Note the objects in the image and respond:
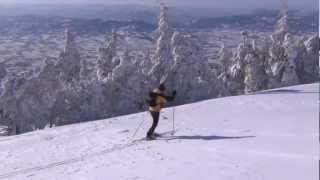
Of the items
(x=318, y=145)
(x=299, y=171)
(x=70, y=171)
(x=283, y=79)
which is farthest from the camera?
(x=283, y=79)

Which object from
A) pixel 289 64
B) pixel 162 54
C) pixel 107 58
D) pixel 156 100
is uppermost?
pixel 156 100

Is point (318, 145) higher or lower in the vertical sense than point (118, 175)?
higher

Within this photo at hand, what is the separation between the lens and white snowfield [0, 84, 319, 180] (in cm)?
1444

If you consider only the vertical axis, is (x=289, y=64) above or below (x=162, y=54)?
below

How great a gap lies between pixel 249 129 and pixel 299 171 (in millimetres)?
6019

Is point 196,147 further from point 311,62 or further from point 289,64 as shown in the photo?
point 311,62

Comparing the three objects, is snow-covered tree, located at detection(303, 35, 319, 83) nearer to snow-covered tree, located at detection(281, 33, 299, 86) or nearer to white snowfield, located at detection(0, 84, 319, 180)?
snow-covered tree, located at detection(281, 33, 299, 86)

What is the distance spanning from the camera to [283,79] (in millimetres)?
58500

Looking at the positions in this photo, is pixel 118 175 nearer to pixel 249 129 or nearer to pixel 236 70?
pixel 249 129

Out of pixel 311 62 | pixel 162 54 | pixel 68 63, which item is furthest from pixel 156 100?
pixel 68 63

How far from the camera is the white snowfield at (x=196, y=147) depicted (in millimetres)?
Answer: 14438

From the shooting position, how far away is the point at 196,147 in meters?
17.5

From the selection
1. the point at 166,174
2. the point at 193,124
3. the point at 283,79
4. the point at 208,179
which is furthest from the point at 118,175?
the point at 283,79

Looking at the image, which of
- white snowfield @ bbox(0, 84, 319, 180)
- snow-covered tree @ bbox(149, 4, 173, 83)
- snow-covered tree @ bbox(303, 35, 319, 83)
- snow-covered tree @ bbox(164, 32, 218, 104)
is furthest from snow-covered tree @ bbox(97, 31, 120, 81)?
white snowfield @ bbox(0, 84, 319, 180)
